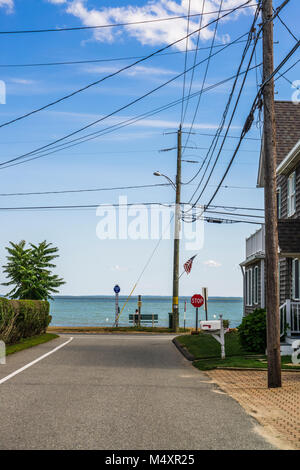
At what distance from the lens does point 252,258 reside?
106 feet

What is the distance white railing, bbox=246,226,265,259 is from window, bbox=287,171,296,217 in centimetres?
310

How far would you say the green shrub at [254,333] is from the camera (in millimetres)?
20094

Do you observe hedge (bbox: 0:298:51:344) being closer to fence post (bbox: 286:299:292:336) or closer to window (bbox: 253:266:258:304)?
fence post (bbox: 286:299:292:336)

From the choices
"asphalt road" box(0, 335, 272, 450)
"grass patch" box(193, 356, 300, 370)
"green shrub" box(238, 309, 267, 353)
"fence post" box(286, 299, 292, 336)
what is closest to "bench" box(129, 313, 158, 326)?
"fence post" box(286, 299, 292, 336)

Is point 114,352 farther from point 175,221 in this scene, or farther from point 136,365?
point 175,221

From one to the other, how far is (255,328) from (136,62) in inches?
378

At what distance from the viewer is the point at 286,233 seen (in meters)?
21.5

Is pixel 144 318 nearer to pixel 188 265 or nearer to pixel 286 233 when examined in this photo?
pixel 188 265

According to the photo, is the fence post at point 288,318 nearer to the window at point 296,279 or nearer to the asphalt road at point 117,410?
the window at point 296,279

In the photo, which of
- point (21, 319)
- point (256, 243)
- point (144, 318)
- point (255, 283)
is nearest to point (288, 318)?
point (21, 319)

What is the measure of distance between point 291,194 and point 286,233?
4.57 metres

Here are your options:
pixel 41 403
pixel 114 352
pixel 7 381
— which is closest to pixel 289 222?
pixel 114 352

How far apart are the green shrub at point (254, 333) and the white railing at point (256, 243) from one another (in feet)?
29.0

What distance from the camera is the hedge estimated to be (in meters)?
21.5
